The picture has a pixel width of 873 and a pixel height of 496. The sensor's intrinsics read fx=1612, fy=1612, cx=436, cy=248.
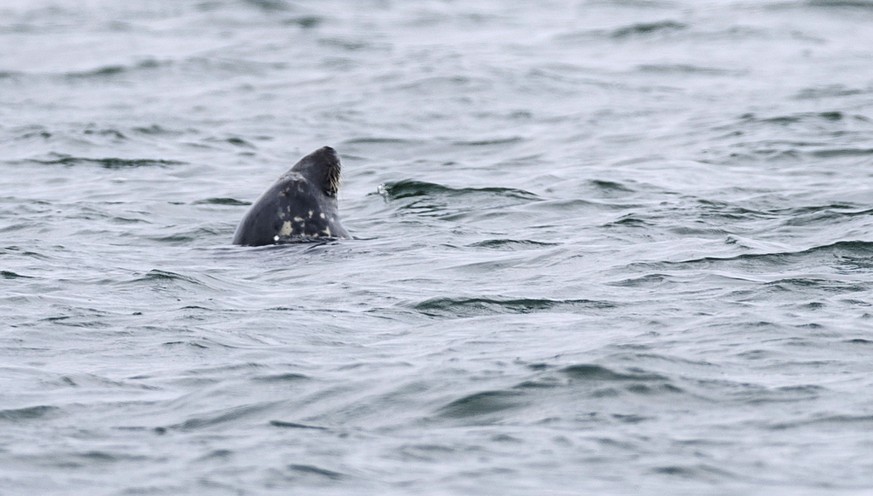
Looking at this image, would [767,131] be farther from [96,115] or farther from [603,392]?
[603,392]

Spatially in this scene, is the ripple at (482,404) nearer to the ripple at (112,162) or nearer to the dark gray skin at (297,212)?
the dark gray skin at (297,212)

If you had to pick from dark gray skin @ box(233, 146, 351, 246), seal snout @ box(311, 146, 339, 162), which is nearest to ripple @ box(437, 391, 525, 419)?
dark gray skin @ box(233, 146, 351, 246)

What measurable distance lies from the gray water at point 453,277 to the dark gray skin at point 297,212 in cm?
25

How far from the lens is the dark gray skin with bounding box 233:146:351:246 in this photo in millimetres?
12664

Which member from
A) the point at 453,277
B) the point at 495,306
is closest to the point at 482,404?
the point at 495,306

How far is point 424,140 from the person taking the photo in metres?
19.2

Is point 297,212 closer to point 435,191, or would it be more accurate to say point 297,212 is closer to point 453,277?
point 453,277

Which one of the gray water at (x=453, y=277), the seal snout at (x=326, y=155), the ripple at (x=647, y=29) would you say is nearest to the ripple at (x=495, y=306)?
the gray water at (x=453, y=277)

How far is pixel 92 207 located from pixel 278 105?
23.2 ft

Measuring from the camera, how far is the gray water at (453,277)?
7.15 m

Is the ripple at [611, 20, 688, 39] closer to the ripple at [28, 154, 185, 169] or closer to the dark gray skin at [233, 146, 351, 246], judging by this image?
the ripple at [28, 154, 185, 169]

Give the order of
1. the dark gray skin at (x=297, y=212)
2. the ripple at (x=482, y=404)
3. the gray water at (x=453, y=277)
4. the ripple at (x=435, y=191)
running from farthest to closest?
1. the ripple at (x=435, y=191)
2. the dark gray skin at (x=297, y=212)
3. the ripple at (x=482, y=404)
4. the gray water at (x=453, y=277)

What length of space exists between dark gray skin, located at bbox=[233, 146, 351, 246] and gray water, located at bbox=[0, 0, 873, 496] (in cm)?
25

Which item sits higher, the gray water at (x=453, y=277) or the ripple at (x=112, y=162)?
the gray water at (x=453, y=277)
